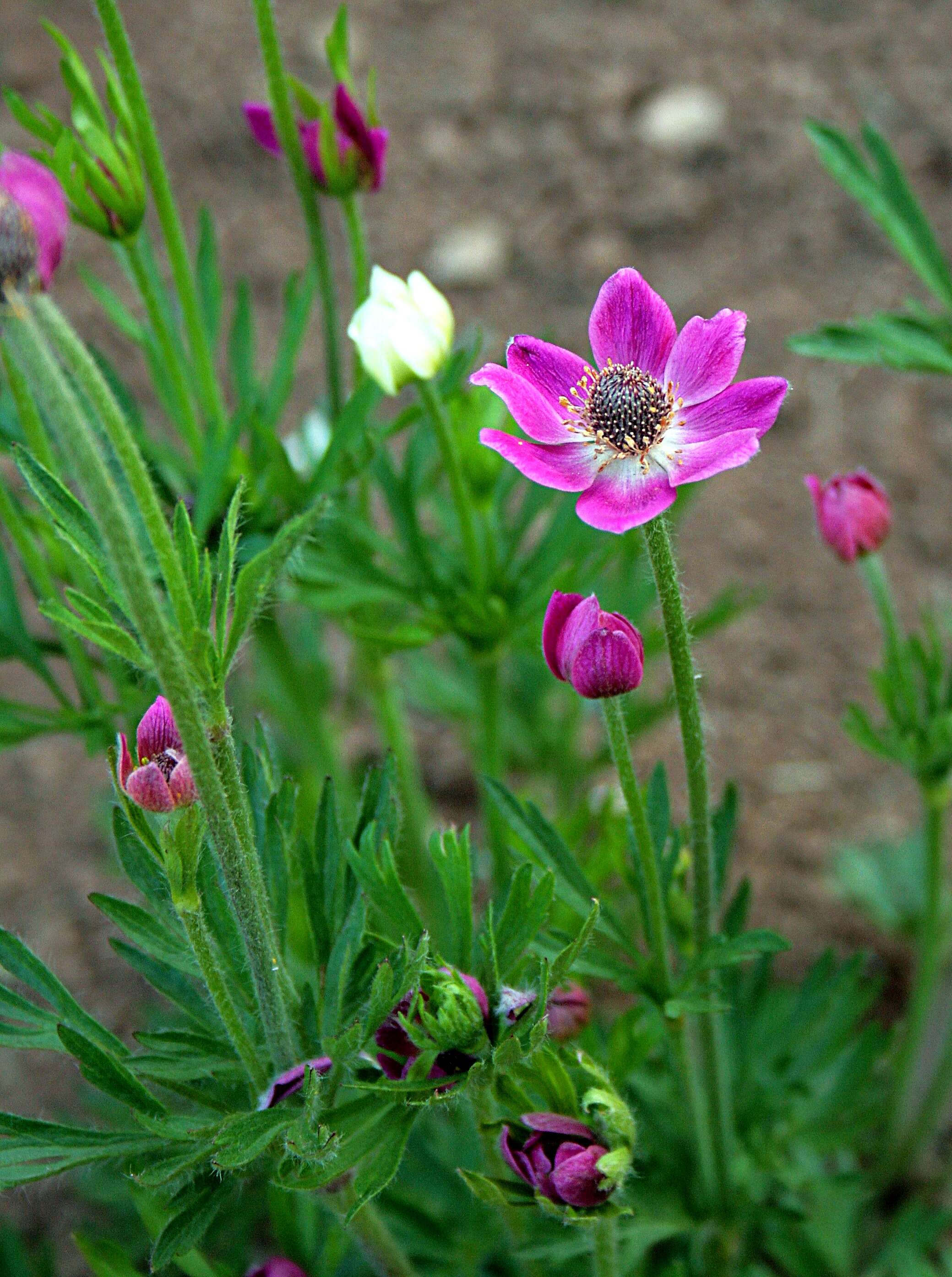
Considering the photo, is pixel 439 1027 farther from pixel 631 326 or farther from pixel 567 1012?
pixel 631 326

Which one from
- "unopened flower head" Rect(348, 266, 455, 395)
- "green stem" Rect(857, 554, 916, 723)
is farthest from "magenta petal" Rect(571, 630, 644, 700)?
"green stem" Rect(857, 554, 916, 723)

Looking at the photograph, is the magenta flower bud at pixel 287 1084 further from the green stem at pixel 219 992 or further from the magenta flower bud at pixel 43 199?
the magenta flower bud at pixel 43 199

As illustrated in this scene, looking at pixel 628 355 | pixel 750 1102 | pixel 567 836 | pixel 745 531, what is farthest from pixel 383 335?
pixel 745 531

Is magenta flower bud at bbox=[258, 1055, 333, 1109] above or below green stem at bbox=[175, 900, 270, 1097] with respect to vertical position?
below

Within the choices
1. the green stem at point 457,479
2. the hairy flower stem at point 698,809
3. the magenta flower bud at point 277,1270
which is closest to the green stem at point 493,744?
the green stem at point 457,479

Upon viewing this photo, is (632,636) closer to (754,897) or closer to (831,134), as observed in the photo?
(831,134)

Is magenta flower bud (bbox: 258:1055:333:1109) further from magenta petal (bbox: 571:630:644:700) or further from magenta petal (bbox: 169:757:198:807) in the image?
magenta petal (bbox: 571:630:644:700)
